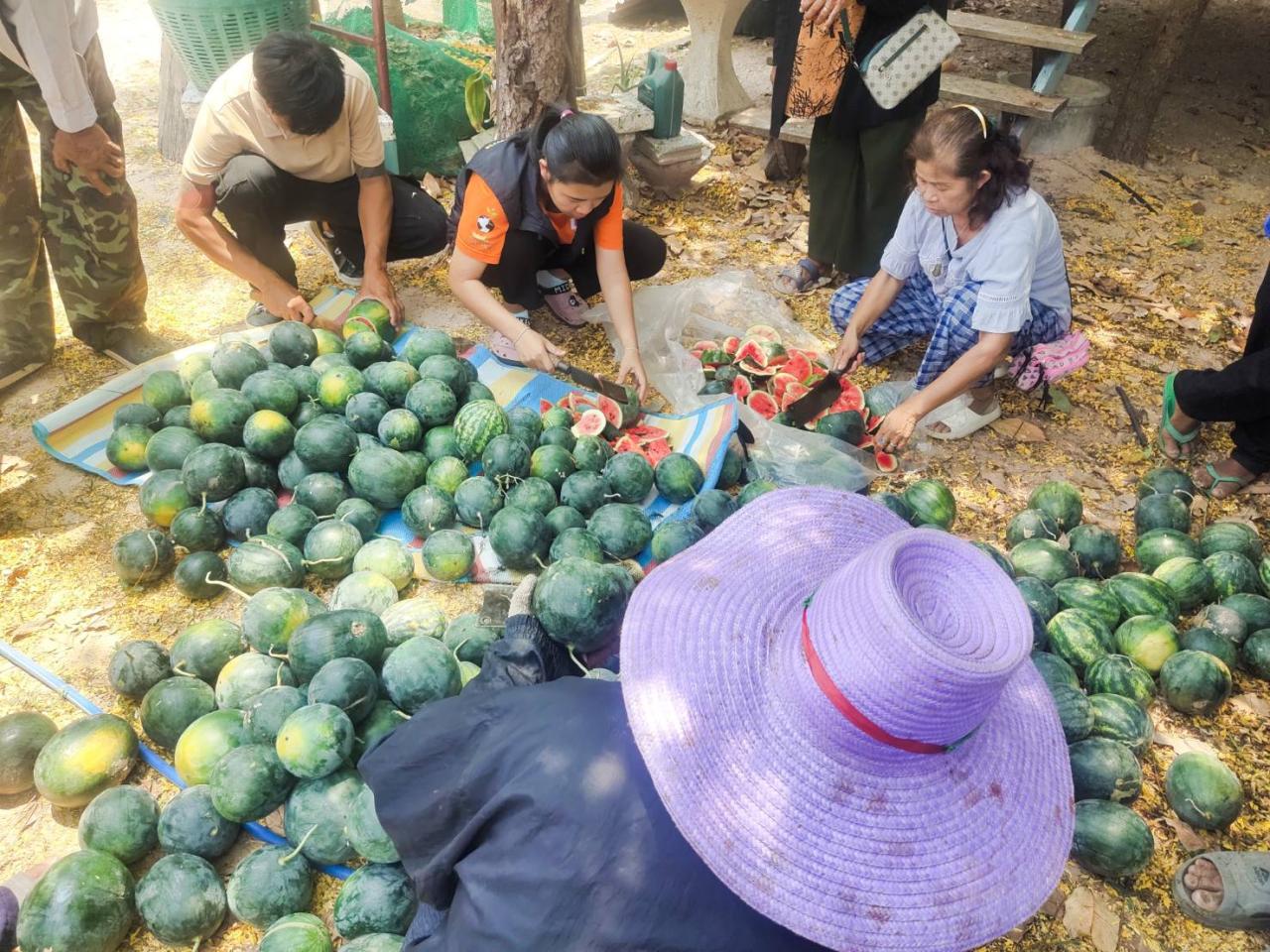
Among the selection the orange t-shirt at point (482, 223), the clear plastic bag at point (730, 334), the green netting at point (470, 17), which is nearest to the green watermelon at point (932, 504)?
the clear plastic bag at point (730, 334)

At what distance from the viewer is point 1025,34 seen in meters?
6.80

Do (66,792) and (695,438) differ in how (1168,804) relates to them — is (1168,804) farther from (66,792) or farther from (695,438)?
(66,792)

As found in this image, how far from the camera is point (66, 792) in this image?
8.69 ft

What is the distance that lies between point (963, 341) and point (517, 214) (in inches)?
91.5

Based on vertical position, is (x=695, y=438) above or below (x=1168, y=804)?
above

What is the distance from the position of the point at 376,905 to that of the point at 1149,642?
2.82 metres

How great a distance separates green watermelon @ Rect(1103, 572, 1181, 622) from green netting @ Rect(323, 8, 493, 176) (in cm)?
535

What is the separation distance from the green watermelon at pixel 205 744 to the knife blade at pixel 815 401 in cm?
279

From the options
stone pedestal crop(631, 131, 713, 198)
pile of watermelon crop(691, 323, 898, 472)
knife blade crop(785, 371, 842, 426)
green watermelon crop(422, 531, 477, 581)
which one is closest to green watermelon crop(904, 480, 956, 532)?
pile of watermelon crop(691, 323, 898, 472)

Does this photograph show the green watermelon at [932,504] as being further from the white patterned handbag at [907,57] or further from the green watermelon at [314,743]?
the green watermelon at [314,743]

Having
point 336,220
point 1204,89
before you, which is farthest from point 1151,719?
point 1204,89

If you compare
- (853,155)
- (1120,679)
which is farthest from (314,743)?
(853,155)

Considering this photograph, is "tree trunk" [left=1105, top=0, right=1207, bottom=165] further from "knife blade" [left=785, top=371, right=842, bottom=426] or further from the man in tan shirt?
the man in tan shirt

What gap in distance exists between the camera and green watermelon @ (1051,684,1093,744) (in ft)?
9.30
